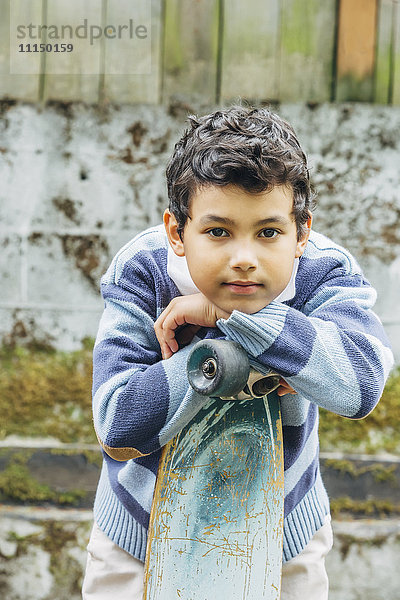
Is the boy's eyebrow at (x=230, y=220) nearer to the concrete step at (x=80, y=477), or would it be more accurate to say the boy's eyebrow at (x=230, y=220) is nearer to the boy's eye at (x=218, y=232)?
the boy's eye at (x=218, y=232)

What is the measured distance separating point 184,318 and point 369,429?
1.59 meters

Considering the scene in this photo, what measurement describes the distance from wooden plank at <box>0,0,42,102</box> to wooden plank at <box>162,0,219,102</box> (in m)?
0.50

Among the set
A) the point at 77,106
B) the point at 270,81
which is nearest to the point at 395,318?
the point at 270,81

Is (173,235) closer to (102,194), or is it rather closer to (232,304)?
(232,304)

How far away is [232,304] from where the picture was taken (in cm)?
152

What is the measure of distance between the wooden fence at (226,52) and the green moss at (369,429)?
1.21 meters

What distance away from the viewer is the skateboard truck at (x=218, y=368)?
1.33 metres

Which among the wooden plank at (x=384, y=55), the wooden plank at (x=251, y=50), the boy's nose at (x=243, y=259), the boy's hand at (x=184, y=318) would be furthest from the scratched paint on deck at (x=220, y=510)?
the wooden plank at (x=384, y=55)

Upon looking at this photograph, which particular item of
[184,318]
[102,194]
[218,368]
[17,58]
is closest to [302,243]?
[184,318]

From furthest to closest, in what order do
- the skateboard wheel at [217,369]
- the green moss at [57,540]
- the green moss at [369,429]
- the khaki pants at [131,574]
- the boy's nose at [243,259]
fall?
the green moss at [369,429] → the green moss at [57,540] → the khaki pants at [131,574] → the boy's nose at [243,259] → the skateboard wheel at [217,369]

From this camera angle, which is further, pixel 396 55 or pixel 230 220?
pixel 396 55

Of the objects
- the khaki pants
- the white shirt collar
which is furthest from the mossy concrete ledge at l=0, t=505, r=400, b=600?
the white shirt collar

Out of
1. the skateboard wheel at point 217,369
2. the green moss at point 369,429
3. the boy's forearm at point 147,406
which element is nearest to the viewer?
the skateboard wheel at point 217,369

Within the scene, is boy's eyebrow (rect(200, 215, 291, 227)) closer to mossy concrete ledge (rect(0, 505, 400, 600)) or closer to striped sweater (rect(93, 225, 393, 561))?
striped sweater (rect(93, 225, 393, 561))
